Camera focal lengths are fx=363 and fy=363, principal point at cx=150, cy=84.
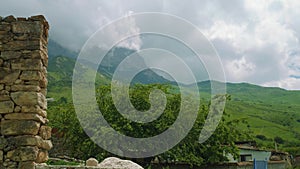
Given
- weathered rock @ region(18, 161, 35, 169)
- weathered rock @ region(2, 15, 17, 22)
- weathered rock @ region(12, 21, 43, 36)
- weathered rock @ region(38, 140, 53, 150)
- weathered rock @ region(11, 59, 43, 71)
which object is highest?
weathered rock @ region(2, 15, 17, 22)

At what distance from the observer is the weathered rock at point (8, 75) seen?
6445 millimetres

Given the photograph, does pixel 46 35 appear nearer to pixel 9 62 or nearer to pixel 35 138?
pixel 9 62

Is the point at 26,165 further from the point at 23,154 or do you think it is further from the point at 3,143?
the point at 3,143

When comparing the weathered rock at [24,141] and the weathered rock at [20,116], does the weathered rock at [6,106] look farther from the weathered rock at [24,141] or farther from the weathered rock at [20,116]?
the weathered rock at [24,141]

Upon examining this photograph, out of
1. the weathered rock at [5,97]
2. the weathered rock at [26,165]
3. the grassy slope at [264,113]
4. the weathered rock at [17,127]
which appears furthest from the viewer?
the grassy slope at [264,113]

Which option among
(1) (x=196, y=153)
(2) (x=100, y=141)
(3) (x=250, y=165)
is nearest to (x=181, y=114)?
(1) (x=196, y=153)

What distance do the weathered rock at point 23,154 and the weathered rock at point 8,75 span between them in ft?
3.98

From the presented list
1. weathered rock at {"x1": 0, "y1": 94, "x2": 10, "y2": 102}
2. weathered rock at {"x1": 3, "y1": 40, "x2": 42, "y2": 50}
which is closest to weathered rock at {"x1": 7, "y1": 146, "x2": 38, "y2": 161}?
weathered rock at {"x1": 0, "y1": 94, "x2": 10, "y2": 102}

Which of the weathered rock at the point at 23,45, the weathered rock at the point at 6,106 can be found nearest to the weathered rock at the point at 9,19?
the weathered rock at the point at 23,45

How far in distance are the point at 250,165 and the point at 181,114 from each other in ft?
24.6

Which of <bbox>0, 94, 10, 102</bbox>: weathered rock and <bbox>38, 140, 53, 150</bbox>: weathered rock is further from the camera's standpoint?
<bbox>38, 140, 53, 150</bbox>: weathered rock

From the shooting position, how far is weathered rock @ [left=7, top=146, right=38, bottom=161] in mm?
6180

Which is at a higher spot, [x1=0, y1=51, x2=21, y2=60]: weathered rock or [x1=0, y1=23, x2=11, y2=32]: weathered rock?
[x1=0, y1=23, x2=11, y2=32]: weathered rock

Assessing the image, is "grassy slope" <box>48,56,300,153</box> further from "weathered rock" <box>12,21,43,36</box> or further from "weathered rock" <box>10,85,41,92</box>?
"weathered rock" <box>10,85,41,92</box>
